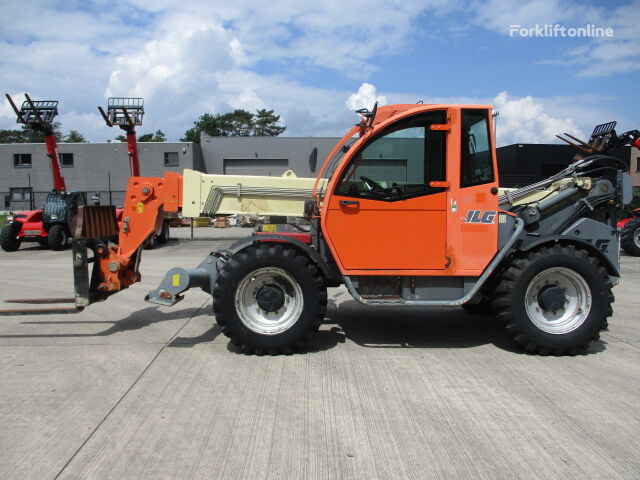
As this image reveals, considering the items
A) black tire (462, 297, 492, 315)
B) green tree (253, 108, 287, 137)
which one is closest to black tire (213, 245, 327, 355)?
black tire (462, 297, 492, 315)

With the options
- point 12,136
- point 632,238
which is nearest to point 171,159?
point 632,238

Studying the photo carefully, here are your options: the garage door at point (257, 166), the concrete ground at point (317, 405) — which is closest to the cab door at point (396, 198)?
the concrete ground at point (317, 405)

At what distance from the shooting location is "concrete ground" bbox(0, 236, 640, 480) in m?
3.24

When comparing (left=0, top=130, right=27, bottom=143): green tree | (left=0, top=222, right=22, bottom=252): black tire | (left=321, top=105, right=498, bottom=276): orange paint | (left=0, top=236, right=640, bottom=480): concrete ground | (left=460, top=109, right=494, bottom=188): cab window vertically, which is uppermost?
(left=0, top=130, right=27, bottom=143): green tree

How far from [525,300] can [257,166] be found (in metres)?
37.1

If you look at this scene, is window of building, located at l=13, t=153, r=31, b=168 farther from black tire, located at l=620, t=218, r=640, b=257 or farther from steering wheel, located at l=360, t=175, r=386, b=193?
steering wheel, located at l=360, t=175, r=386, b=193

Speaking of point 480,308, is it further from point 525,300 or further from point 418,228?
point 418,228

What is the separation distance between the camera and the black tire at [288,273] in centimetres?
516

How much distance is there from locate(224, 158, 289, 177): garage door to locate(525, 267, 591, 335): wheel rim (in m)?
35.7

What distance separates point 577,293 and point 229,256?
3688 mm

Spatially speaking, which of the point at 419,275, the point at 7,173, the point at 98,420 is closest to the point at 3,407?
the point at 98,420

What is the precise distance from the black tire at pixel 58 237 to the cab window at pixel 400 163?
14.3 meters

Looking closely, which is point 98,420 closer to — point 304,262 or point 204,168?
point 304,262

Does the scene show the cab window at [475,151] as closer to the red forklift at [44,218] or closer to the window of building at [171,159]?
the red forklift at [44,218]
